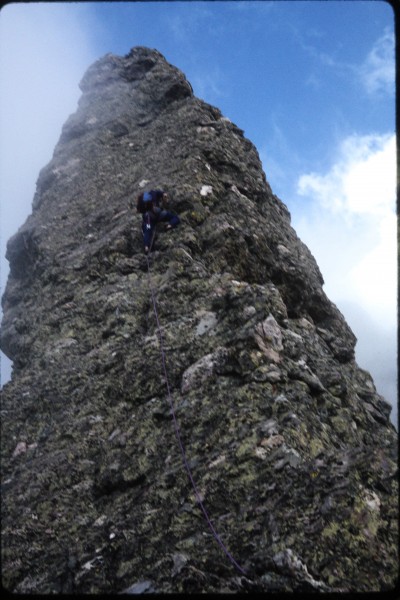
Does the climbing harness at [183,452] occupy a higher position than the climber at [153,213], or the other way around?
the climber at [153,213]

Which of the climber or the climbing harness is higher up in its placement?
the climber

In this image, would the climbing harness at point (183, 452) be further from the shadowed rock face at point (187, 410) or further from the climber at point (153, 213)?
the climber at point (153, 213)

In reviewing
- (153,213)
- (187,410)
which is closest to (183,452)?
(187,410)

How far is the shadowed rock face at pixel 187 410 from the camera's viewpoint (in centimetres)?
581

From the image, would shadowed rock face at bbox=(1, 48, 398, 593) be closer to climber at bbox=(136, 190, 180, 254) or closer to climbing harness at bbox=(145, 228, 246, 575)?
climbing harness at bbox=(145, 228, 246, 575)

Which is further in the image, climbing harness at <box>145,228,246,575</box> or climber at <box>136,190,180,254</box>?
climber at <box>136,190,180,254</box>

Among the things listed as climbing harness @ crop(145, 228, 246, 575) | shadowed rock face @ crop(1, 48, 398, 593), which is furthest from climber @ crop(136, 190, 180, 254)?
climbing harness @ crop(145, 228, 246, 575)

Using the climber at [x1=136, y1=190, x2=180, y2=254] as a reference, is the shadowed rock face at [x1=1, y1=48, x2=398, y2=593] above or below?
below

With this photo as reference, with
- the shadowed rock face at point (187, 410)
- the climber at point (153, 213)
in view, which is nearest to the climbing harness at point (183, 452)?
the shadowed rock face at point (187, 410)

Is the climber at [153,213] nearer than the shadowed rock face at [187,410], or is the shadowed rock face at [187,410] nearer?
the shadowed rock face at [187,410]

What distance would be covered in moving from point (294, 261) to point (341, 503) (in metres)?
9.59

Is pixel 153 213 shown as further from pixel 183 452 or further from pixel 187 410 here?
pixel 183 452

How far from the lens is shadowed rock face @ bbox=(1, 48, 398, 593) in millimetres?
5812

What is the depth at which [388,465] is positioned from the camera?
6.34 metres
